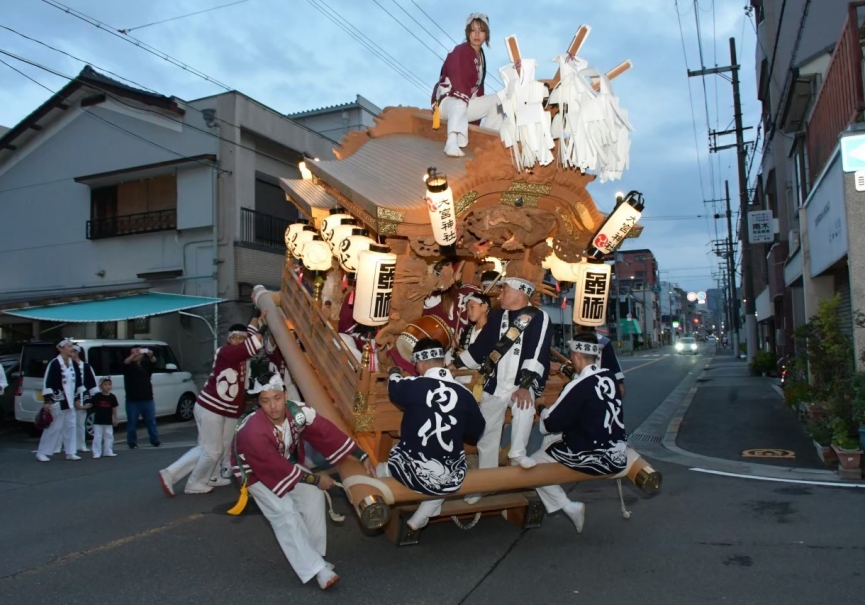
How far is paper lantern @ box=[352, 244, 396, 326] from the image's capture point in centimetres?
579

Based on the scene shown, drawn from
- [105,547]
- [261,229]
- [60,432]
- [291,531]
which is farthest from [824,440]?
[261,229]

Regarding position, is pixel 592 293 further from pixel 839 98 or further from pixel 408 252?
pixel 839 98

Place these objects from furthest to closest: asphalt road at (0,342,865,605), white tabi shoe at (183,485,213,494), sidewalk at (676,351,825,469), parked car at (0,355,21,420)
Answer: parked car at (0,355,21,420) < sidewalk at (676,351,825,469) < white tabi shoe at (183,485,213,494) < asphalt road at (0,342,865,605)

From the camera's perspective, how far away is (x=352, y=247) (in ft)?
21.3

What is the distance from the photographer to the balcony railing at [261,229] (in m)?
18.2

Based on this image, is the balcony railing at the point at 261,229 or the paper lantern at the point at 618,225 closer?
the paper lantern at the point at 618,225

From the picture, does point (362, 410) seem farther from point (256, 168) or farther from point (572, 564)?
point (256, 168)

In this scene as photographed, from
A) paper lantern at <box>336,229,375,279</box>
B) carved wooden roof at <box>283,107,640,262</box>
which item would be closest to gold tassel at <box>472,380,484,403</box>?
carved wooden roof at <box>283,107,640,262</box>

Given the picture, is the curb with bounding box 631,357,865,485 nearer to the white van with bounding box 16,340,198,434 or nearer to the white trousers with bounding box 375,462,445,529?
the white trousers with bounding box 375,462,445,529

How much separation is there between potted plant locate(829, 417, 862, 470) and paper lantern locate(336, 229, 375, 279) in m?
5.78

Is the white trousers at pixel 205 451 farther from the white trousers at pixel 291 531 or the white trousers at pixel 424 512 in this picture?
the white trousers at pixel 424 512

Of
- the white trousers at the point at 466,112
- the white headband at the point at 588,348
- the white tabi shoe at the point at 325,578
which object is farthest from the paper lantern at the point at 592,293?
the white tabi shoe at the point at 325,578

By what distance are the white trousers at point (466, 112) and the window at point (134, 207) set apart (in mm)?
13762

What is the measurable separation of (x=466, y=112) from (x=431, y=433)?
12.1ft
